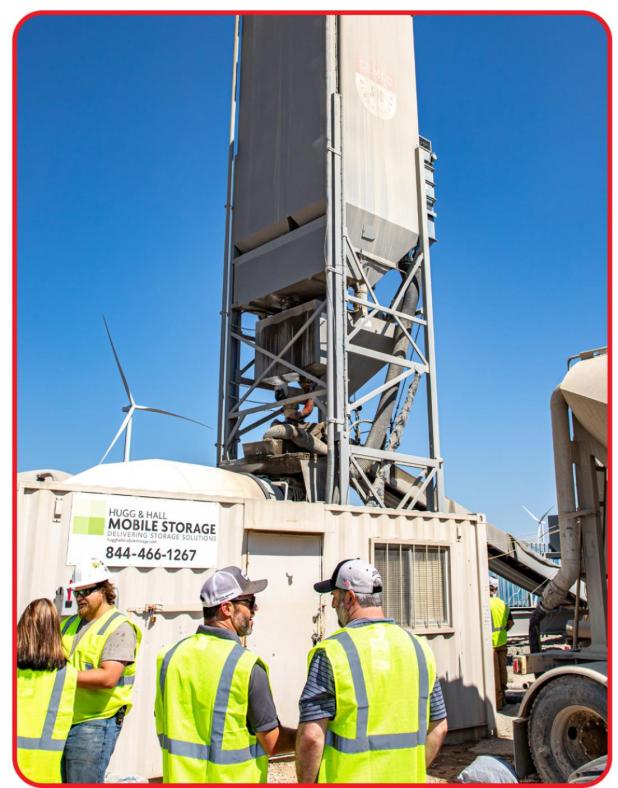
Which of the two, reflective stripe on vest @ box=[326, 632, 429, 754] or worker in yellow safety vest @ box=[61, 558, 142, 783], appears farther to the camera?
worker in yellow safety vest @ box=[61, 558, 142, 783]

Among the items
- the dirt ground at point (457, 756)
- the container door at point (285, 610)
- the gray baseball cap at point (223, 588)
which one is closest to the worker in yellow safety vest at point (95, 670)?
the gray baseball cap at point (223, 588)

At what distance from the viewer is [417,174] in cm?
1475

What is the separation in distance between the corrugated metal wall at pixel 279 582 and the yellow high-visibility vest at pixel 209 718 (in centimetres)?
402

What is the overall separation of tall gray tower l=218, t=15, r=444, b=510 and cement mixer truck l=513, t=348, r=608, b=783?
13.9 feet

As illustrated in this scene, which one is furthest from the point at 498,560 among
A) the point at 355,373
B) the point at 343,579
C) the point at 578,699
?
the point at 343,579

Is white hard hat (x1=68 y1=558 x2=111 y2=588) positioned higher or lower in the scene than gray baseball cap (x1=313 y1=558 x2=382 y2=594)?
lower

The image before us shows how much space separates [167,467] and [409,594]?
4.04 m

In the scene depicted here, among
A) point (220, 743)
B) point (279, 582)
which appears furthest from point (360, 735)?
point (279, 582)

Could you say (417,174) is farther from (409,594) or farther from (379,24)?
(409,594)

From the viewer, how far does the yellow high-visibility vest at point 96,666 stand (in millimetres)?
4438

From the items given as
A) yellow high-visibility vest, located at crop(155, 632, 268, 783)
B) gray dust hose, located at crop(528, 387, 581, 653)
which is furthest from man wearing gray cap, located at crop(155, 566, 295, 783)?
gray dust hose, located at crop(528, 387, 581, 653)

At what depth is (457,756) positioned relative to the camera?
889 centimetres

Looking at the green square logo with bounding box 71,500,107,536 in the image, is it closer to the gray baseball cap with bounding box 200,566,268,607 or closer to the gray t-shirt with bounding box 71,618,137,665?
the gray t-shirt with bounding box 71,618,137,665

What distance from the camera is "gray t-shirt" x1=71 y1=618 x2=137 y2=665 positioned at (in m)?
4.49
